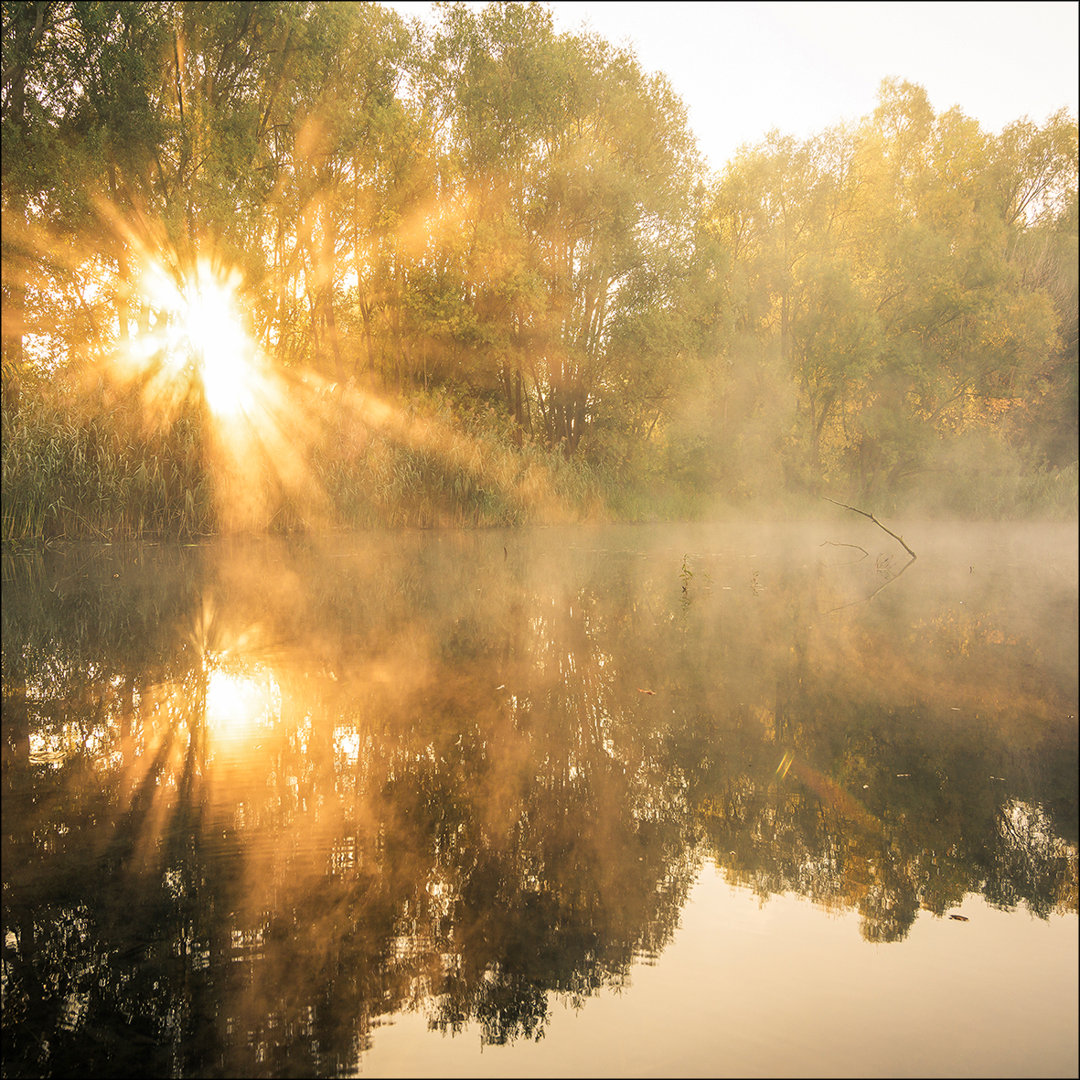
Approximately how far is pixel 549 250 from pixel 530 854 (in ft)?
66.8

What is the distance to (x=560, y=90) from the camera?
20.2 meters

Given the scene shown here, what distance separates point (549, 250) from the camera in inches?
813

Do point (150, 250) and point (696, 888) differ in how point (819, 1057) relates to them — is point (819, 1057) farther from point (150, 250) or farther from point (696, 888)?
point (150, 250)

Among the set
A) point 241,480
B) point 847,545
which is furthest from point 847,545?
point 241,480

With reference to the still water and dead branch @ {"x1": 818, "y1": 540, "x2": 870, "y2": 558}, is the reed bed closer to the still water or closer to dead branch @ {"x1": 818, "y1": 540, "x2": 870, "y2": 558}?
dead branch @ {"x1": 818, "y1": 540, "x2": 870, "y2": 558}

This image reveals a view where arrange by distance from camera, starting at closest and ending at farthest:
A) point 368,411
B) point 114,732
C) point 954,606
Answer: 1. point 114,732
2. point 954,606
3. point 368,411

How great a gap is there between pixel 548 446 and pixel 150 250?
10.3 meters

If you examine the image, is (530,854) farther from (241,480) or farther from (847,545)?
(847,545)

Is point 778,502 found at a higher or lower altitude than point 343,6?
lower

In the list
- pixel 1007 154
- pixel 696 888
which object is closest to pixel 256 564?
pixel 696 888

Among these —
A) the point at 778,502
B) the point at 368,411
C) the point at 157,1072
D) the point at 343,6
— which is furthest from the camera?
the point at 778,502

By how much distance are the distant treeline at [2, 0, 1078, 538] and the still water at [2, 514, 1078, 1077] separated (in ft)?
24.5

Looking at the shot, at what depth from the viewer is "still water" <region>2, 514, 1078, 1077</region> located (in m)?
1.38

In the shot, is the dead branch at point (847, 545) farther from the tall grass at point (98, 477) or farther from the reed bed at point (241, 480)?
the tall grass at point (98, 477)
